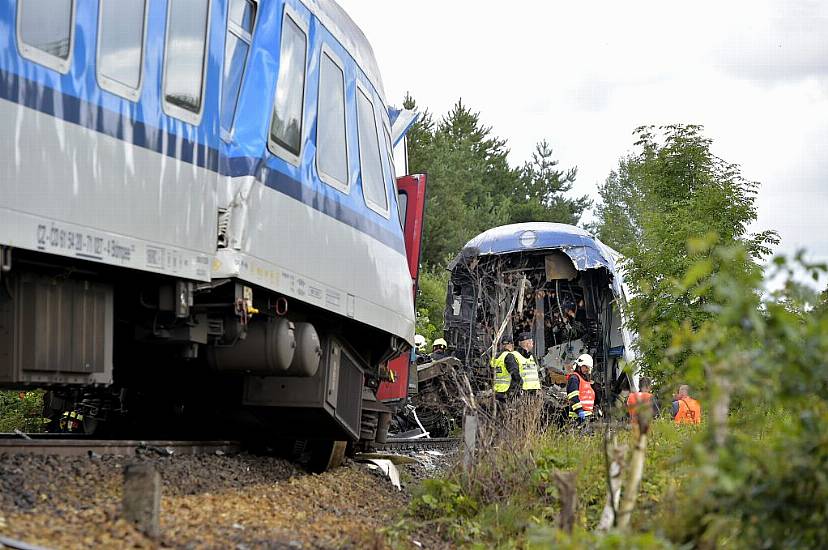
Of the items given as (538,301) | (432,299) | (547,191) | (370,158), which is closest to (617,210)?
(547,191)

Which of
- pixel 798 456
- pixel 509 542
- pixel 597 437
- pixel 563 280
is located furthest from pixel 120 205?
pixel 563 280

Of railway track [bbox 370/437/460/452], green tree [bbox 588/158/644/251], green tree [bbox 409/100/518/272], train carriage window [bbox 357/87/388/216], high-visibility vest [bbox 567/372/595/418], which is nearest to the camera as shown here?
train carriage window [bbox 357/87/388/216]

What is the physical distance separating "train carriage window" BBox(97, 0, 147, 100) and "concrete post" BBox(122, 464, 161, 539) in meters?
2.06

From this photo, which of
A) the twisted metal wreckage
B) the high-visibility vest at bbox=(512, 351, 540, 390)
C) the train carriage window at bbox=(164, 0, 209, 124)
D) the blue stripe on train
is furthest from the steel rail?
the twisted metal wreckage

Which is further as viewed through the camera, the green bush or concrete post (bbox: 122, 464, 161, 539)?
the green bush

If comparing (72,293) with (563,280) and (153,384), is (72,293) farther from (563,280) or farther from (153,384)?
(563,280)

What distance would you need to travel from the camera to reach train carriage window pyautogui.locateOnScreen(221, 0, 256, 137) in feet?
22.9

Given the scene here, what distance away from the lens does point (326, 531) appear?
641cm

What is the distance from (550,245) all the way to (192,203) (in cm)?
1155

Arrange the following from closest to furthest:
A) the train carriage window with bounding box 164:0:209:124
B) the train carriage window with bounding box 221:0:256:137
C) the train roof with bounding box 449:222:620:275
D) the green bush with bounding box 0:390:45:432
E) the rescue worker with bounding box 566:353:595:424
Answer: the train carriage window with bounding box 164:0:209:124 → the train carriage window with bounding box 221:0:256:137 → the green bush with bounding box 0:390:45:432 → the rescue worker with bounding box 566:353:595:424 → the train roof with bounding box 449:222:620:275

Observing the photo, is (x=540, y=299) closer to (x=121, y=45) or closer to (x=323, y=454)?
(x=323, y=454)

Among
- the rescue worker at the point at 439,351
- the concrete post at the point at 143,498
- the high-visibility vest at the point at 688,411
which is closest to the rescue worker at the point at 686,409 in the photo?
the high-visibility vest at the point at 688,411

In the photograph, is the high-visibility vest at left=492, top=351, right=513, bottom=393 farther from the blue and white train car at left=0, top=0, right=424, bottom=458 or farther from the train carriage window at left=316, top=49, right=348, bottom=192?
the train carriage window at left=316, top=49, right=348, bottom=192

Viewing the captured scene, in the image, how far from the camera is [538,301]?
18.0 m
